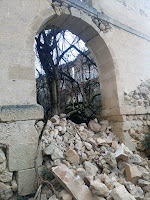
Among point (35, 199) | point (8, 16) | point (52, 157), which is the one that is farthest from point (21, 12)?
point (35, 199)

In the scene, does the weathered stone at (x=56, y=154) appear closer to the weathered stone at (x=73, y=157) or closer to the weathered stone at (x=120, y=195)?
the weathered stone at (x=73, y=157)

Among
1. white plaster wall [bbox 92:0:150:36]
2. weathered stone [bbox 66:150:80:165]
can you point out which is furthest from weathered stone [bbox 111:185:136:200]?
white plaster wall [bbox 92:0:150:36]

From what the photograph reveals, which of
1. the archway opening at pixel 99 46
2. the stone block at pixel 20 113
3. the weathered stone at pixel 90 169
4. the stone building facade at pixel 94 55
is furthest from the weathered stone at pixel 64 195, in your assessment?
the archway opening at pixel 99 46

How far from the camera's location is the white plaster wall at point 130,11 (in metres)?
4.49

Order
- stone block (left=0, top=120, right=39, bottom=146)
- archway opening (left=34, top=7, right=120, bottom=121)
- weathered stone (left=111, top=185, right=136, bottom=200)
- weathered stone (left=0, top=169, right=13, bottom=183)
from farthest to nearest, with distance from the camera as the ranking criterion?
archway opening (left=34, top=7, right=120, bottom=121), stone block (left=0, top=120, right=39, bottom=146), weathered stone (left=0, top=169, right=13, bottom=183), weathered stone (left=111, top=185, right=136, bottom=200)

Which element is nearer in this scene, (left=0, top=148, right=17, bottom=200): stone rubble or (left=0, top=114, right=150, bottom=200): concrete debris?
(left=0, top=114, right=150, bottom=200): concrete debris

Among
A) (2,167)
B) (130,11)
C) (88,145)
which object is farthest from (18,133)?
(130,11)

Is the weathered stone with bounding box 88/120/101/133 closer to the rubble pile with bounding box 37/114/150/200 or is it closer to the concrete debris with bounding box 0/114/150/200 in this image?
the rubble pile with bounding box 37/114/150/200

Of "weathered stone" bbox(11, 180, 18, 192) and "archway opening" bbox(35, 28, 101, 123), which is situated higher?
"archway opening" bbox(35, 28, 101, 123)

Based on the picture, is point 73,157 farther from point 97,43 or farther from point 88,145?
point 97,43

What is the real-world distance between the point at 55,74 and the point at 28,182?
12.0 ft

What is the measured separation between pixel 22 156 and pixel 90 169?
101cm

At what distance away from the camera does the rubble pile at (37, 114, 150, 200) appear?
212 centimetres

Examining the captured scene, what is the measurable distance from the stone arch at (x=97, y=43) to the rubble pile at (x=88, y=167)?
1.12m
